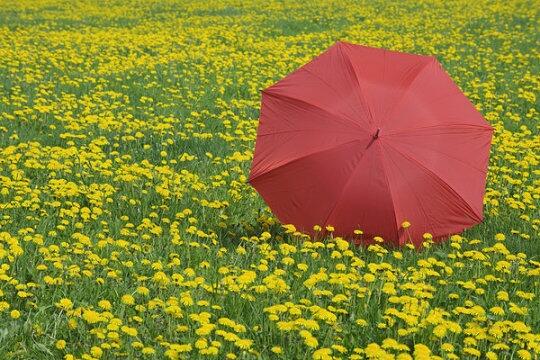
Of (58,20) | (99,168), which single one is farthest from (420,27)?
(99,168)

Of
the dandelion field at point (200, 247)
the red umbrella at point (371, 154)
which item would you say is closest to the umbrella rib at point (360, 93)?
the red umbrella at point (371, 154)

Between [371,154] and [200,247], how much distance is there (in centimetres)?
130

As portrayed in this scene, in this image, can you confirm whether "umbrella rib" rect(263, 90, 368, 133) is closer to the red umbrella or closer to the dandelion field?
the red umbrella

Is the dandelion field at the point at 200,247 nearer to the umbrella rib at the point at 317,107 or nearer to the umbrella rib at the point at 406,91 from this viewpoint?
the umbrella rib at the point at 317,107

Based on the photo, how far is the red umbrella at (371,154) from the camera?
202 inches

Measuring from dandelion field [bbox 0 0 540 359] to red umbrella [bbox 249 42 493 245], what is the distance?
0.23 m

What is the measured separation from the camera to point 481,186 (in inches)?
217

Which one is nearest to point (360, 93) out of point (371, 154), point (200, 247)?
point (371, 154)

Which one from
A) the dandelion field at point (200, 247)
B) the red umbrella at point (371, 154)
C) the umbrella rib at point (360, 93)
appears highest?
the umbrella rib at point (360, 93)

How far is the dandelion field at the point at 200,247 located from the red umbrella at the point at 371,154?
23 cm

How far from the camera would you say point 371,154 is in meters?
5.12

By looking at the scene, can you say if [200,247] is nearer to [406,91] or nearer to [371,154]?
[371,154]

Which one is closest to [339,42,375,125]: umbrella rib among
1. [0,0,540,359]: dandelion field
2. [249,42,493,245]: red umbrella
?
[249,42,493,245]: red umbrella

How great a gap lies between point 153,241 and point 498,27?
532 inches
